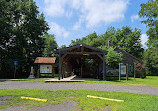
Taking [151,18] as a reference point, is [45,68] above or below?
below

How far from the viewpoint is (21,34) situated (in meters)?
27.7

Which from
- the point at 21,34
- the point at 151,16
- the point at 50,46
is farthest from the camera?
the point at 50,46

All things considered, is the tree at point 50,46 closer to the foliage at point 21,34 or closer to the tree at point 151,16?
the foliage at point 21,34

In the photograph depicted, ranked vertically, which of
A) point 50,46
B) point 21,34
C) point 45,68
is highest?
point 21,34

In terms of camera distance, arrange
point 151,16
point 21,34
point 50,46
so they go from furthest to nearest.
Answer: point 50,46, point 21,34, point 151,16

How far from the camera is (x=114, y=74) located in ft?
82.5

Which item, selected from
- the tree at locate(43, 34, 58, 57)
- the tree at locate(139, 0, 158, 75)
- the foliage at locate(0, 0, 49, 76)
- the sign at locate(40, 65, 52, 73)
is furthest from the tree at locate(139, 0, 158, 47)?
the tree at locate(43, 34, 58, 57)

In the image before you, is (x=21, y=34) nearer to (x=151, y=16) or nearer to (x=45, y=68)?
(x=45, y=68)

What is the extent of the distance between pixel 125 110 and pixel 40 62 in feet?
62.6

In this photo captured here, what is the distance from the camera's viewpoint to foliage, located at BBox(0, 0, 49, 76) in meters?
26.6

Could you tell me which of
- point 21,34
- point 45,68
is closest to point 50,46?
point 21,34

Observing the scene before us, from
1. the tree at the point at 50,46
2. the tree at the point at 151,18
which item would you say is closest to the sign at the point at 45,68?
the tree at the point at 151,18

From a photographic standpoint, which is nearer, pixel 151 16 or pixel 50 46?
pixel 151 16

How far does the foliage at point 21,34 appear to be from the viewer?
26641 mm
